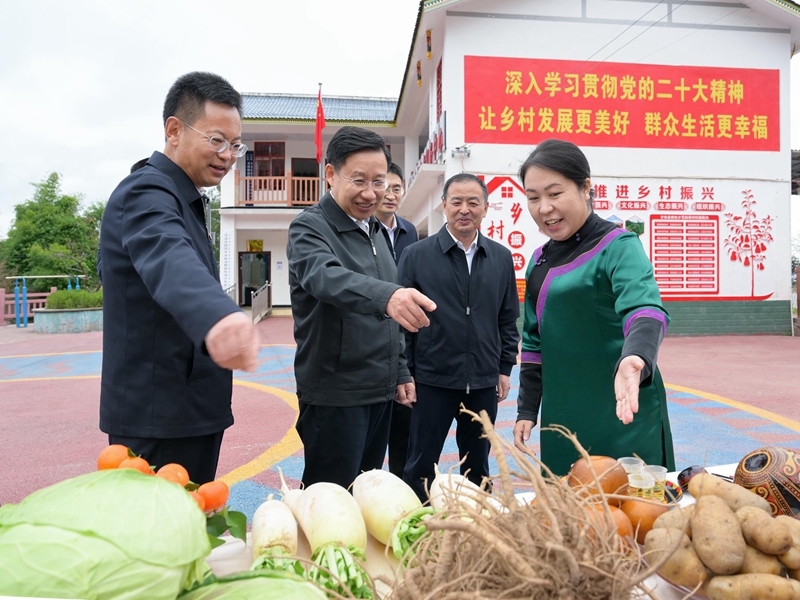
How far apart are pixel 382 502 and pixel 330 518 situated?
0.48 feet

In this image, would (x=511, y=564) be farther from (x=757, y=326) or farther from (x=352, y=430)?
(x=757, y=326)

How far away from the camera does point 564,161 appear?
5.92 ft

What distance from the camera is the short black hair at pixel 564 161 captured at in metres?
1.81

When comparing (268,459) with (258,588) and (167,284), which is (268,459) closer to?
(167,284)

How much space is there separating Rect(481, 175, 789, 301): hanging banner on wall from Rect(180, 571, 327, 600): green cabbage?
33.7ft

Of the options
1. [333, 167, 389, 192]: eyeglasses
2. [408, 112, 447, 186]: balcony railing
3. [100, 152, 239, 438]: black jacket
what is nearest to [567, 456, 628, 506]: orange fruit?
[100, 152, 239, 438]: black jacket

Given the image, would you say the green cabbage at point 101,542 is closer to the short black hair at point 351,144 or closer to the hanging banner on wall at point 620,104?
the short black hair at point 351,144

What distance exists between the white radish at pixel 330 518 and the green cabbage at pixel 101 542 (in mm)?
401

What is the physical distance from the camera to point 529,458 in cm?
90

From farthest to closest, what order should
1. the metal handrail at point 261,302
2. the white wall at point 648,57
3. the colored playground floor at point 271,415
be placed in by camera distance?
1. the metal handrail at point 261,302
2. the white wall at point 648,57
3. the colored playground floor at point 271,415

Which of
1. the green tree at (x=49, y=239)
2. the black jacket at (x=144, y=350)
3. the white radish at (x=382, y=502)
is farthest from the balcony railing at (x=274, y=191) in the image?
the white radish at (x=382, y=502)

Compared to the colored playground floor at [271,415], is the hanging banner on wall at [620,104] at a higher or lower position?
higher

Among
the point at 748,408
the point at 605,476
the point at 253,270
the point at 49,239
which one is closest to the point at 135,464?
the point at 605,476

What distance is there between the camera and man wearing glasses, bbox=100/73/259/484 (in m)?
1.27
